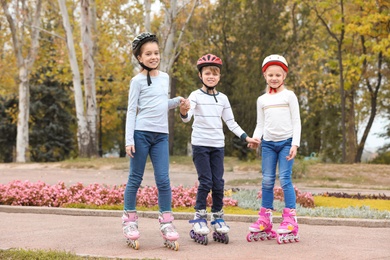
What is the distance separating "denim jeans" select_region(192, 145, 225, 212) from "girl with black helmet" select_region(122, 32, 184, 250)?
16.6 inches

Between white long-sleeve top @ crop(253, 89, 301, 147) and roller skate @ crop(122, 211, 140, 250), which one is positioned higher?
white long-sleeve top @ crop(253, 89, 301, 147)

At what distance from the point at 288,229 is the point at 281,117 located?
124 centimetres

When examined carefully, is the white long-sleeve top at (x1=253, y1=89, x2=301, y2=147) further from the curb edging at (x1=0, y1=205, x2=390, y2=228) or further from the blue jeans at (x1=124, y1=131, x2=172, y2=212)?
the curb edging at (x1=0, y1=205, x2=390, y2=228)

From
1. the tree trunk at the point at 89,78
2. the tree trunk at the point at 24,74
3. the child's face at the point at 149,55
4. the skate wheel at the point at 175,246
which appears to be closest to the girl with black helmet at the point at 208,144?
the skate wheel at the point at 175,246

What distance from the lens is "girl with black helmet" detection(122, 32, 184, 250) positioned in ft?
21.3

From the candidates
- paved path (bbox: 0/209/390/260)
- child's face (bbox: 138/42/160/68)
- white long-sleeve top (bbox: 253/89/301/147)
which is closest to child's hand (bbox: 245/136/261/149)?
white long-sleeve top (bbox: 253/89/301/147)

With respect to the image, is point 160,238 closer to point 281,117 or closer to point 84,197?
point 281,117

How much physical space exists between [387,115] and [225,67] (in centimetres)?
1369

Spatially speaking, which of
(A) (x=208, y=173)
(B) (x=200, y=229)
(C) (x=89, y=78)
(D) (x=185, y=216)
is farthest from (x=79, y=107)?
(B) (x=200, y=229)

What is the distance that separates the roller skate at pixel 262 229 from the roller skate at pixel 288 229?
223mm

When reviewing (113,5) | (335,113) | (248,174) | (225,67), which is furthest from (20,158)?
(335,113)

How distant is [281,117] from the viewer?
7.02 meters

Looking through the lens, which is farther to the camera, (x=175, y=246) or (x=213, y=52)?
(x=213, y=52)

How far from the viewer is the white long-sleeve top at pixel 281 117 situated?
23.0 ft
